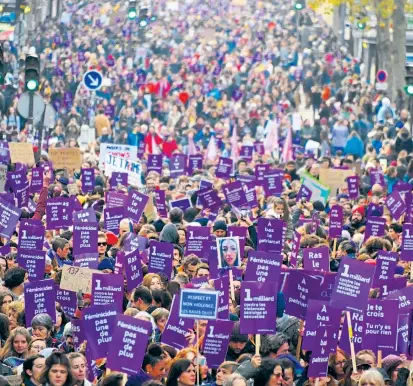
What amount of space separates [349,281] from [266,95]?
3383 centimetres

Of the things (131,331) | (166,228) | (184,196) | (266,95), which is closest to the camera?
(131,331)

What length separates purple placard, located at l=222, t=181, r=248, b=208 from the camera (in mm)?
24969

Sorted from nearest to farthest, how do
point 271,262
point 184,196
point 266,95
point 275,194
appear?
point 271,262 < point 184,196 < point 275,194 < point 266,95

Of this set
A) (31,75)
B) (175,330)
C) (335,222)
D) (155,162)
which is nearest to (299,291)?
(175,330)

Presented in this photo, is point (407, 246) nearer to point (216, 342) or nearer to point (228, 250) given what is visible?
point (228, 250)

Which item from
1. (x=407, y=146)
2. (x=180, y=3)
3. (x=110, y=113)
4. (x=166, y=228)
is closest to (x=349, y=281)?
(x=166, y=228)

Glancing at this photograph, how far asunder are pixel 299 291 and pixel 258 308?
1258mm

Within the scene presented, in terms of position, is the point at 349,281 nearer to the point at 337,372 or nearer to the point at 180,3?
the point at 337,372

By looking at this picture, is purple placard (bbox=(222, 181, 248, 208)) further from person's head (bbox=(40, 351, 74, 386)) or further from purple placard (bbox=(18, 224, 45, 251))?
person's head (bbox=(40, 351, 74, 386))

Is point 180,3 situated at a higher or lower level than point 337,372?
higher

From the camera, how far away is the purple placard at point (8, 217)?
2103 centimetres

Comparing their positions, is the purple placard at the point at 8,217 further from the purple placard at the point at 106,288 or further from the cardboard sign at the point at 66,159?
the cardboard sign at the point at 66,159

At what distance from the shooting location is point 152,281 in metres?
17.4

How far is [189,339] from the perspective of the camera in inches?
610
